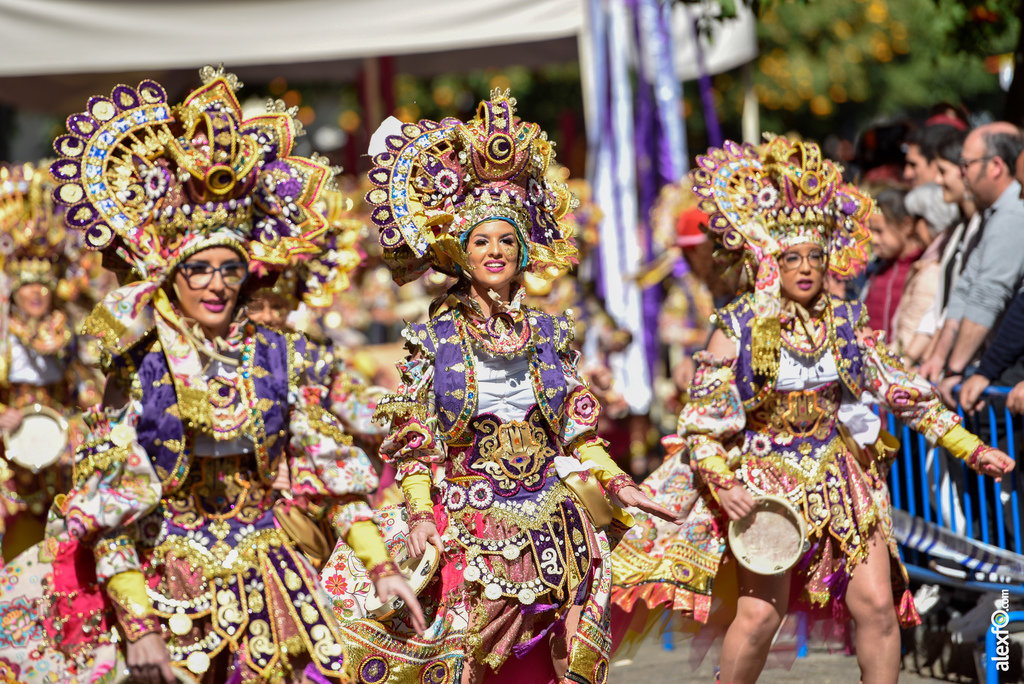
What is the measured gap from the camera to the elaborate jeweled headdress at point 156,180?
493cm

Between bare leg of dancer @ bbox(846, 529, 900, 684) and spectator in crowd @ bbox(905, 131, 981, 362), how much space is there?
2127 millimetres

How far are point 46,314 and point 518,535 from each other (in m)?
5.25

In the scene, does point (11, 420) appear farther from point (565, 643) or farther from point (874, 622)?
point (874, 622)

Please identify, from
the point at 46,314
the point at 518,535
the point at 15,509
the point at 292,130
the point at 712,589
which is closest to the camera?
the point at 518,535

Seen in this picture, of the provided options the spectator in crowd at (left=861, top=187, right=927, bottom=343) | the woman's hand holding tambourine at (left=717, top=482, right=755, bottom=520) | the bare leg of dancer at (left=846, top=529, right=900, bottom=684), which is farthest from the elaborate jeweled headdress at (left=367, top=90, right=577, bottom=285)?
the spectator in crowd at (left=861, top=187, right=927, bottom=343)

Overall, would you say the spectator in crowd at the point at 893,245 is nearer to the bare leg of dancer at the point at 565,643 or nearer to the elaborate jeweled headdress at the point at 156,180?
the bare leg of dancer at the point at 565,643

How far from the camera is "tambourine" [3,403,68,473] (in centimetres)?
706

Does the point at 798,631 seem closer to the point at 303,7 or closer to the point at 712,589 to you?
the point at 712,589

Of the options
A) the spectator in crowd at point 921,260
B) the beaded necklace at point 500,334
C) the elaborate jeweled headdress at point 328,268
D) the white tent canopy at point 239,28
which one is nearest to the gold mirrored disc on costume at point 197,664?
the beaded necklace at point 500,334

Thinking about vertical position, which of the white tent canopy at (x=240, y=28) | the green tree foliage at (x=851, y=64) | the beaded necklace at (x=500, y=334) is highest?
the green tree foliage at (x=851, y=64)

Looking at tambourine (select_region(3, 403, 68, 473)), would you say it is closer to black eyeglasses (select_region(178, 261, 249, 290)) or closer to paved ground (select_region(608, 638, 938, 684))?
black eyeglasses (select_region(178, 261, 249, 290))

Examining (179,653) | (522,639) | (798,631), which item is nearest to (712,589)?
(798,631)

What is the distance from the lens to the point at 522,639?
15.0ft

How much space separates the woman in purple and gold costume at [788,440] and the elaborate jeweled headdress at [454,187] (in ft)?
3.86
